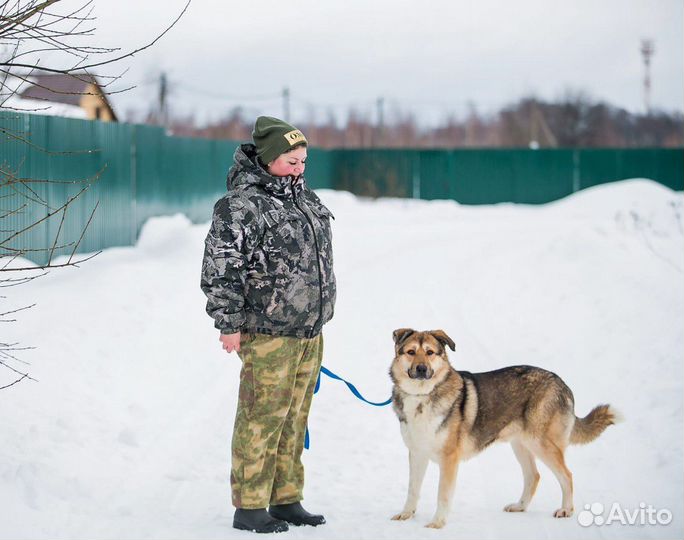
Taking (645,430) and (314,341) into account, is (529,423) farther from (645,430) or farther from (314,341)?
(645,430)

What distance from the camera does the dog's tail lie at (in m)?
6.02

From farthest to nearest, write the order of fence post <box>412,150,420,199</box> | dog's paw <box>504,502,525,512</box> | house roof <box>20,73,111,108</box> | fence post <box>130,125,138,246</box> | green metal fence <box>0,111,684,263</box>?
fence post <box>412,150,420,199</box> → fence post <box>130,125,138,246</box> → green metal fence <box>0,111,684,263</box> → dog's paw <box>504,502,525,512</box> → house roof <box>20,73,111,108</box>

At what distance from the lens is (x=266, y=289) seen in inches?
196

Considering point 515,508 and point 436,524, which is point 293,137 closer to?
point 436,524

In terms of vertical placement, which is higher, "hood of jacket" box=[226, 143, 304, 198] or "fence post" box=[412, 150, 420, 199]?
"fence post" box=[412, 150, 420, 199]

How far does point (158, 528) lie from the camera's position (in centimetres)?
530

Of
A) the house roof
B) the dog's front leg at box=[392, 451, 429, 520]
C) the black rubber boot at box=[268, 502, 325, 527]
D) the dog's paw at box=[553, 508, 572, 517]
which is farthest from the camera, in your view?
the dog's paw at box=[553, 508, 572, 517]

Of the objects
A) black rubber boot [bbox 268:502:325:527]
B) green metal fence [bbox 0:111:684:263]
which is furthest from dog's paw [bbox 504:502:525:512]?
green metal fence [bbox 0:111:684:263]

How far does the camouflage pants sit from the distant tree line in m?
45.3

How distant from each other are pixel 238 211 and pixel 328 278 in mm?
637

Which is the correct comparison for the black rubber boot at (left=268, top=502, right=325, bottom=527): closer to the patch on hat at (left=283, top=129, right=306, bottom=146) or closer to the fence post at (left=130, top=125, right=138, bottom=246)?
the patch on hat at (left=283, top=129, right=306, bottom=146)

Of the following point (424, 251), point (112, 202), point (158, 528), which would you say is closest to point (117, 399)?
point (158, 528)

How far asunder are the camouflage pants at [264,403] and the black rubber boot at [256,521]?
38 millimetres

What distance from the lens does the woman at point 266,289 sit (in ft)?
16.2
